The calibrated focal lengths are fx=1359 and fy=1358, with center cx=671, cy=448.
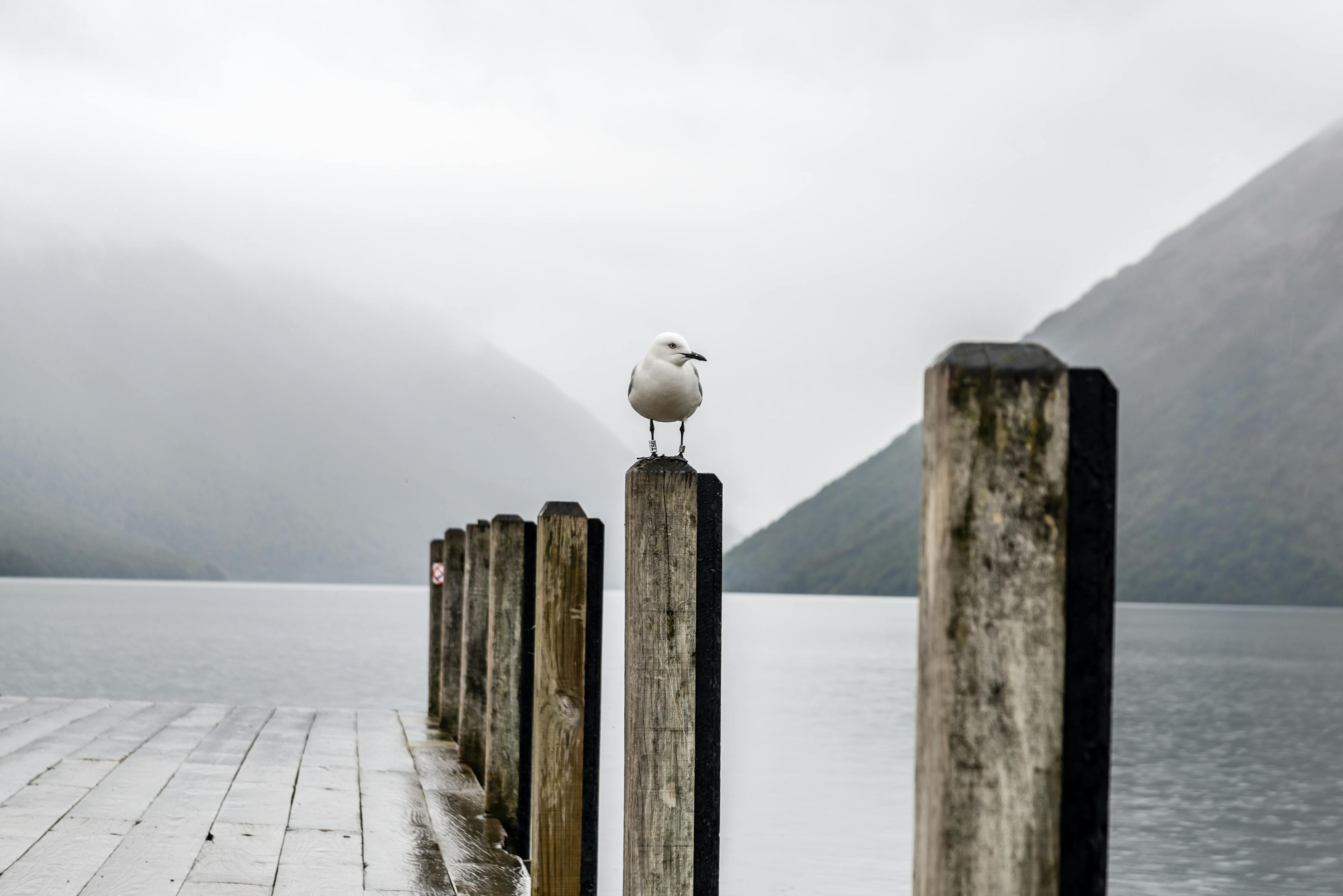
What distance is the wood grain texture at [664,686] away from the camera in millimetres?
3707

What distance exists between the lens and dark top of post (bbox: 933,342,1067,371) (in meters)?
1.99

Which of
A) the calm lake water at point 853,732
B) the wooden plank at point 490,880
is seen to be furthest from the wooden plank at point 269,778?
the calm lake water at point 853,732

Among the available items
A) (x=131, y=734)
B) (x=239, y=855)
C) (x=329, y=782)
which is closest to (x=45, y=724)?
(x=131, y=734)

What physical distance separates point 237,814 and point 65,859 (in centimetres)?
108

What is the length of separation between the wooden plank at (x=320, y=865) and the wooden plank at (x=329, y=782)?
6 centimetres

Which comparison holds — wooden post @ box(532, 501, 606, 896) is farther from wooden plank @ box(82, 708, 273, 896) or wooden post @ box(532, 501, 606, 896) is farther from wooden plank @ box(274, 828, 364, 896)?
wooden plank @ box(82, 708, 273, 896)

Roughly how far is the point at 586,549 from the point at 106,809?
3013 millimetres

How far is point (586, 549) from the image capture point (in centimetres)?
452

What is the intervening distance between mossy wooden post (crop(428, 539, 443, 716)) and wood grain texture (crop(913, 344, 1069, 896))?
8.72 m

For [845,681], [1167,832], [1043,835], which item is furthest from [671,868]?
[845,681]

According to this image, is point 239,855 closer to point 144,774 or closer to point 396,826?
point 396,826

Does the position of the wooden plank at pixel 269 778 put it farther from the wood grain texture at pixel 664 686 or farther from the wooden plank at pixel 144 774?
the wood grain texture at pixel 664 686

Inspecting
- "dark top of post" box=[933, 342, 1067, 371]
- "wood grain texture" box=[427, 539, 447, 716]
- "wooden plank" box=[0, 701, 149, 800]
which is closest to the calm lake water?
"wood grain texture" box=[427, 539, 447, 716]

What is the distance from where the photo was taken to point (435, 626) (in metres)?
12.0
